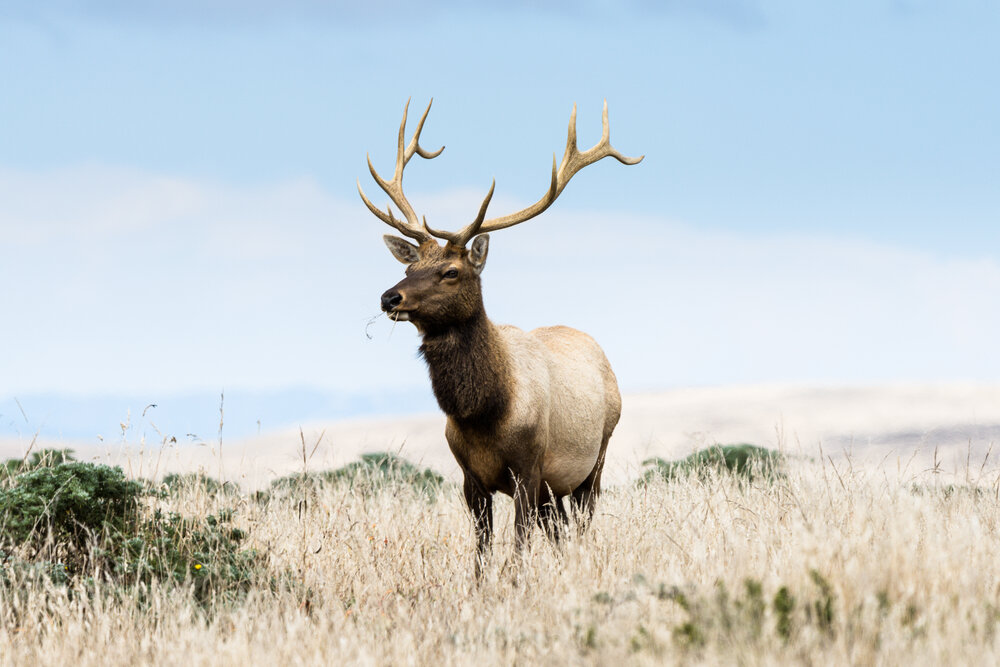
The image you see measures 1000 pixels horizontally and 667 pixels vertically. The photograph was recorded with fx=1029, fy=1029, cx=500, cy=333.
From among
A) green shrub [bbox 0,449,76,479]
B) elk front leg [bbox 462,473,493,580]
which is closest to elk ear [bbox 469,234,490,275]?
elk front leg [bbox 462,473,493,580]

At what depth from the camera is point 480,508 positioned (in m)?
7.67

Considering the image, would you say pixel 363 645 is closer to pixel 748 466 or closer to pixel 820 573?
pixel 820 573

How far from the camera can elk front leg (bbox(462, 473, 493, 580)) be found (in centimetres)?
753

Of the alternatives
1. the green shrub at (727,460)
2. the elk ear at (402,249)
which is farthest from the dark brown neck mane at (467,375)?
the green shrub at (727,460)

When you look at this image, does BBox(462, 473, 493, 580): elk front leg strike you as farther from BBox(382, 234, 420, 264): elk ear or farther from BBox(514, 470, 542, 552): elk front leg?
BBox(382, 234, 420, 264): elk ear

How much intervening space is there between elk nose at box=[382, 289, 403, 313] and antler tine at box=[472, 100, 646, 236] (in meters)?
1.05

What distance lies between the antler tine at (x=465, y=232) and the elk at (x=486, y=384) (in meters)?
0.01

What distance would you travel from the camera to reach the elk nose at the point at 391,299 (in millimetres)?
7043

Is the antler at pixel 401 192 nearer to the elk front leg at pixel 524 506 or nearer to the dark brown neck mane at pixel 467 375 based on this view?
the dark brown neck mane at pixel 467 375

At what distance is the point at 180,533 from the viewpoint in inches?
275

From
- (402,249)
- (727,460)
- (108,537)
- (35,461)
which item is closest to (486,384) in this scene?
(402,249)

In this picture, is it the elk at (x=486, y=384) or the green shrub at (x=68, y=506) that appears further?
the elk at (x=486, y=384)

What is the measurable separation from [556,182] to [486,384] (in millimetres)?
1960

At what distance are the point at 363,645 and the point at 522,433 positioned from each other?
9.25 feet
